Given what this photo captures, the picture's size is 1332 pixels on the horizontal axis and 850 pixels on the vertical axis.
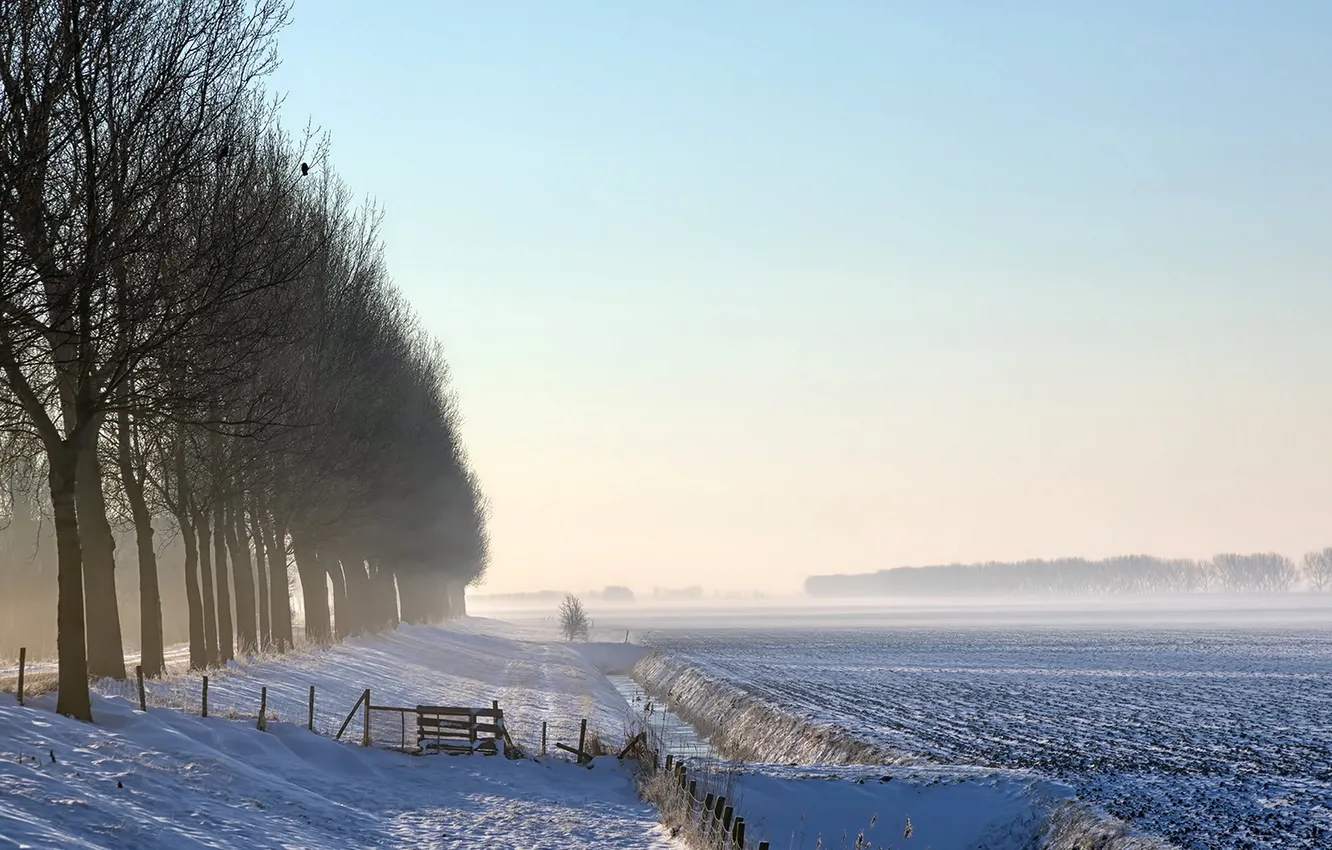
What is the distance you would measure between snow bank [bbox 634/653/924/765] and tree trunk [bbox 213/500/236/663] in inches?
642

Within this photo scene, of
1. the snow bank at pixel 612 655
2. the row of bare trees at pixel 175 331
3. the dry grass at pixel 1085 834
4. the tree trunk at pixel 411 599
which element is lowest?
the snow bank at pixel 612 655

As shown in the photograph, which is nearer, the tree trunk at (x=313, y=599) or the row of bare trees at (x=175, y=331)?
the row of bare trees at (x=175, y=331)

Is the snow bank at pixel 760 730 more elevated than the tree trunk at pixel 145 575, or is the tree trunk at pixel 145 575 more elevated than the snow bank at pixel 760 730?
the tree trunk at pixel 145 575

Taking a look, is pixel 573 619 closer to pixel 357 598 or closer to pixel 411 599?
pixel 411 599

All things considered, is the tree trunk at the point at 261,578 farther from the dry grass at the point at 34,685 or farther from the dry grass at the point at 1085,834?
the dry grass at the point at 1085,834

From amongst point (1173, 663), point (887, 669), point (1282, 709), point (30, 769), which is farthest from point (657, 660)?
point (30, 769)

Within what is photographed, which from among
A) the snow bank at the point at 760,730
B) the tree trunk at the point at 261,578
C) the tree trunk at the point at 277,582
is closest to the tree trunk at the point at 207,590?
the tree trunk at the point at 261,578

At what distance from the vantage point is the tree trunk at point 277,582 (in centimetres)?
4938

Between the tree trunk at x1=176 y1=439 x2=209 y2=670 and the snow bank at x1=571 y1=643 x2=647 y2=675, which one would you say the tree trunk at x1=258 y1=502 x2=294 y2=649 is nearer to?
the tree trunk at x1=176 y1=439 x2=209 y2=670

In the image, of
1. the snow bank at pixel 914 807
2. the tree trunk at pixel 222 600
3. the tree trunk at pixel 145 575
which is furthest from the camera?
the tree trunk at pixel 222 600

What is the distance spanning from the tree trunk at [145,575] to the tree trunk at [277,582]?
12789 millimetres

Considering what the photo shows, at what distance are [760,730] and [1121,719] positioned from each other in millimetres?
13861

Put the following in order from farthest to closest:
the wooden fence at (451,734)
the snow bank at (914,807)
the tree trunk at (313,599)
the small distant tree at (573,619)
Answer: the small distant tree at (573,619) → the tree trunk at (313,599) → the wooden fence at (451,734) → the snow bank at (914,807)

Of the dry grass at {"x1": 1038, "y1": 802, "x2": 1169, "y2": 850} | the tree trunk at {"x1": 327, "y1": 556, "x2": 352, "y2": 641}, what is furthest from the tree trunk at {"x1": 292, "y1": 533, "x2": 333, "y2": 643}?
the dry grass at {"x1": 1038, "y1": 802, "x2": 1169, "y2": 850}
